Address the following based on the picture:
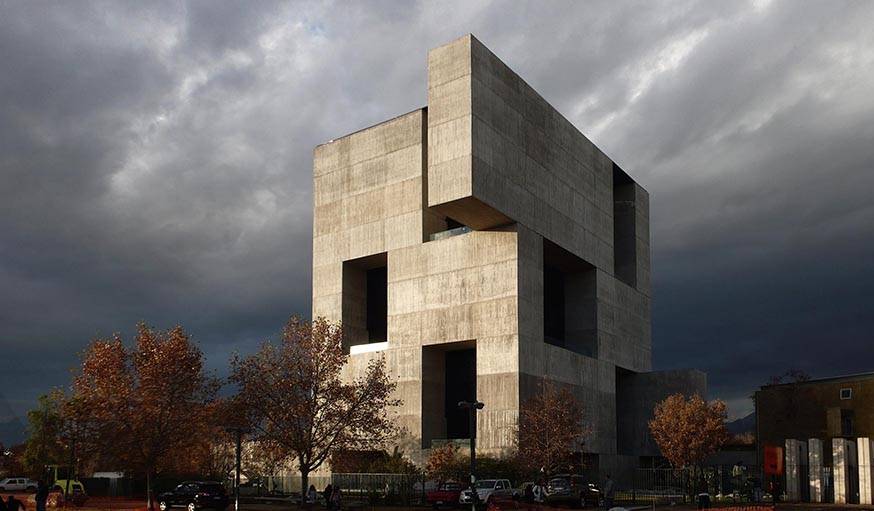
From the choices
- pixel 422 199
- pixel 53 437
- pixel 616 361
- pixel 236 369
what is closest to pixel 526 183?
pixel 422 199

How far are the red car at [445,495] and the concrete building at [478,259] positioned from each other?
15.3 meters

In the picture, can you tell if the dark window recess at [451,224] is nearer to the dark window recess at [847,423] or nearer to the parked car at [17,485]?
the dark window recess at [847,423]

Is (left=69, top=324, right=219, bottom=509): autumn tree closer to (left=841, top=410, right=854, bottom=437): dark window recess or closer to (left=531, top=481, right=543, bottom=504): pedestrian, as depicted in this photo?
(left=531, top=481, right=543, bottom=504): pedestrian

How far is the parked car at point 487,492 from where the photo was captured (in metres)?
51.2

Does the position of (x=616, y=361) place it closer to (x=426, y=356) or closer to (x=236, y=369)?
(x=426, y=356)

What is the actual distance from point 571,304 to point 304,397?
127ft

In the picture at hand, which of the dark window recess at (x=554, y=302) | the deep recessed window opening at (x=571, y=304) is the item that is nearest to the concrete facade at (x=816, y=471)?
the deep recessed window opening at (x=571, y=304)

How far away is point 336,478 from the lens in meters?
67.9

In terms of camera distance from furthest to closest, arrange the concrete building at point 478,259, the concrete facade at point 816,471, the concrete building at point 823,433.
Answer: the concrete building at point 478,259 < the concrete facade at point 816,471 < the concrete building at point 823,433

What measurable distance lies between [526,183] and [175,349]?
32.1m

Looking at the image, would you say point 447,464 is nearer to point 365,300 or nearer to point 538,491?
point 538,491

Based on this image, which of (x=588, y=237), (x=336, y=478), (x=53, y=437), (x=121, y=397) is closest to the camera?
(x=121, y=397)

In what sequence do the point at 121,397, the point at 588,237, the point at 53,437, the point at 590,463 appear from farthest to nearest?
the point at 53,437 < the point at 588,237 < the point at 590,463 < the point at 121,397

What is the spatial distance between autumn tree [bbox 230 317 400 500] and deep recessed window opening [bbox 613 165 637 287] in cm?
4681
